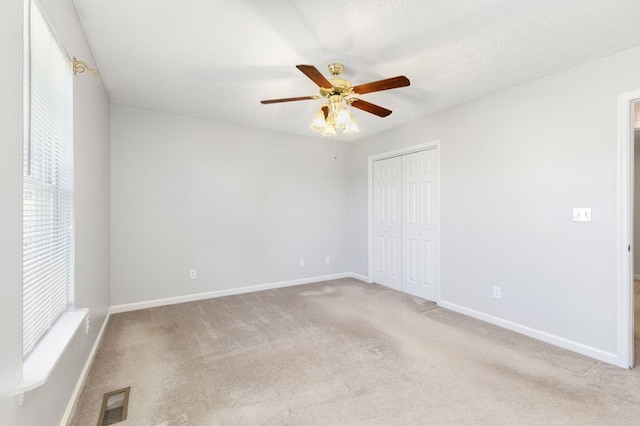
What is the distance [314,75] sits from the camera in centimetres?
195

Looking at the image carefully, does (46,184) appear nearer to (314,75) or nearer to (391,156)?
(314,75)

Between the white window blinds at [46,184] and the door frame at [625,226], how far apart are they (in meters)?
3.76

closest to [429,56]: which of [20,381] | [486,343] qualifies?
[486,343]

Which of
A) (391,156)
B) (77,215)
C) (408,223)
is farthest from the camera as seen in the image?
(391,156)

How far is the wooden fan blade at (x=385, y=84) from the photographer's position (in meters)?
2.01

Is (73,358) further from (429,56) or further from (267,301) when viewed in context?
(429,56)

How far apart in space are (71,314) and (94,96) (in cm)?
182

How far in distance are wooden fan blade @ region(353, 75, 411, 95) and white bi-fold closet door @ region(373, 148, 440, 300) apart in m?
1.98

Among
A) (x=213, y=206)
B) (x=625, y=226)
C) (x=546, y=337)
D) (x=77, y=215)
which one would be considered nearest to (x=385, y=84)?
(x=625, y=226)

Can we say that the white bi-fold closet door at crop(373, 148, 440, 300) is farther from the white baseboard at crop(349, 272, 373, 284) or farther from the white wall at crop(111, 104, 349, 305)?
the white wall at crop(111, 104, 349, 305)

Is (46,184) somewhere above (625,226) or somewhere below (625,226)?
above

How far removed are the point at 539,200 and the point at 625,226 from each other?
0.63 m

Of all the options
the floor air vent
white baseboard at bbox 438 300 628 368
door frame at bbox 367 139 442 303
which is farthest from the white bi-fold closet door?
the floor air vent

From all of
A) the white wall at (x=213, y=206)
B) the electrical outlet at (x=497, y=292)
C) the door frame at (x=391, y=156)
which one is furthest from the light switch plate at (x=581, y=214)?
the white wall at (x=213, y=206)
